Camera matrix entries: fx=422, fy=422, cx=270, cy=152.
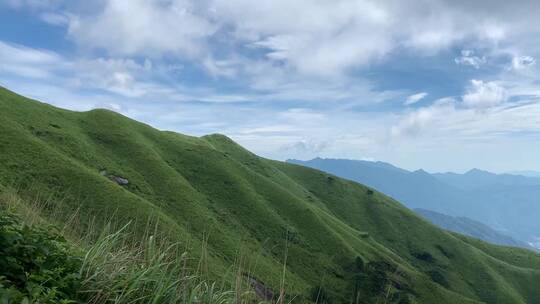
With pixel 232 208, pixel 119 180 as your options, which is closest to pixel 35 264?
pixel 119 180

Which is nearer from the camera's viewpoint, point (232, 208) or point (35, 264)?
point (35, 264)

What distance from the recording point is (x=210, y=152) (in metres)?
149

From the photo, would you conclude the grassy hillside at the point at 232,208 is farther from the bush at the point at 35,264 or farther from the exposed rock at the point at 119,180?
the bush at the point at 35,264

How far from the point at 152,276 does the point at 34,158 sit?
8549cm

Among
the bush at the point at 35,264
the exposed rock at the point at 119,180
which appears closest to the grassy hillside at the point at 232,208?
the exposed rock at the point at 119,180

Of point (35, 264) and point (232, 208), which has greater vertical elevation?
point (35, 264)

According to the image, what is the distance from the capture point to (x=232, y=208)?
11875 cm

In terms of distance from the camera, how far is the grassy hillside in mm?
81938

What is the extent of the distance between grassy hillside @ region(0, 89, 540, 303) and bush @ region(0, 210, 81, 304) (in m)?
61.5

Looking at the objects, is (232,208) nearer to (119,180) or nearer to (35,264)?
(119,180)

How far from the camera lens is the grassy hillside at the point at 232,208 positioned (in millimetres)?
81938

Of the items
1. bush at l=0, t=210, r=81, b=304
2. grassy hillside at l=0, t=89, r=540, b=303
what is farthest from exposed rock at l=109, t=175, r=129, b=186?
bush at l=0, t=210, r=81, b=304

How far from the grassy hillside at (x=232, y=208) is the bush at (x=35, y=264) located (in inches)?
2422

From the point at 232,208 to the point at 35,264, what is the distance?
112471 mm
